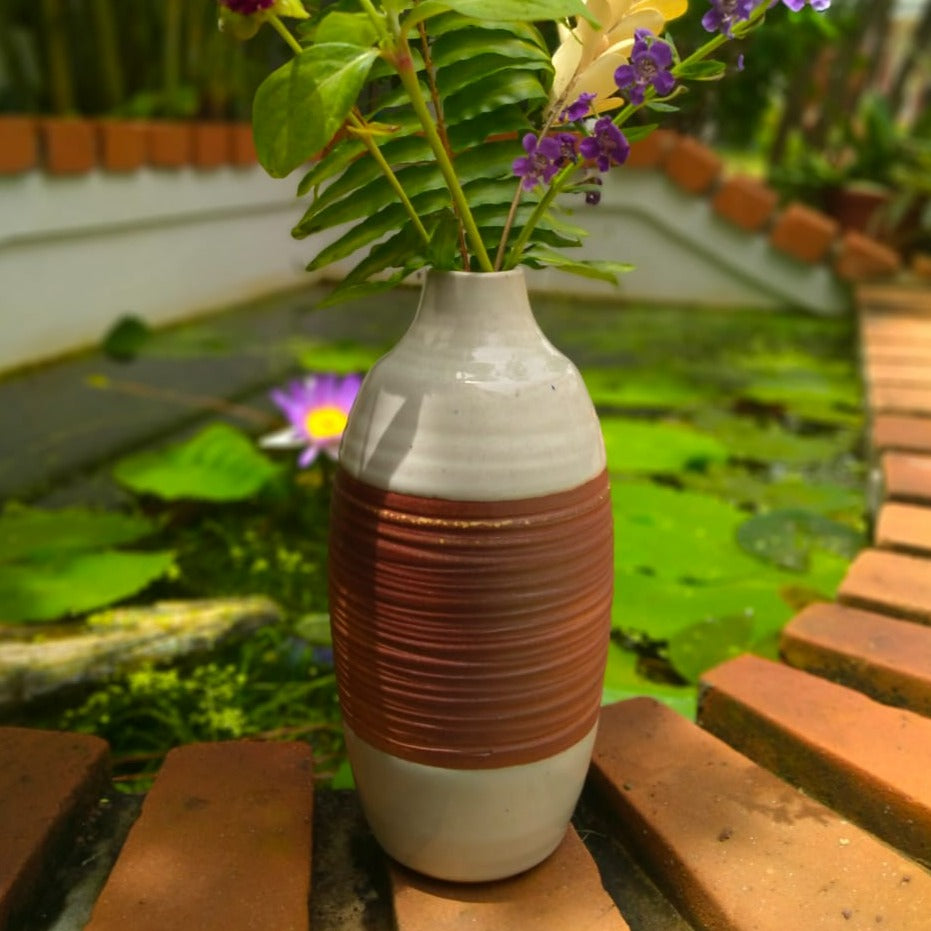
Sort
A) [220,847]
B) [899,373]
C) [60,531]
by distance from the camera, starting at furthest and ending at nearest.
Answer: [899,373]
[60,531]
[220,847]

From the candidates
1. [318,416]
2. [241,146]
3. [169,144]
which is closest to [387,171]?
[318,416]

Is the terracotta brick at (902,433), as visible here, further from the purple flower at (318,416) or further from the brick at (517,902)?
the brick at (517,902)

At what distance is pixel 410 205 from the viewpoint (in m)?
A: 0.56

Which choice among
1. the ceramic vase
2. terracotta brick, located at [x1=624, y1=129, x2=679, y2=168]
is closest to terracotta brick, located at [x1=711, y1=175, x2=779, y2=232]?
terracotta brick, located at [x1=624, y1=129, x2=679, y2=168]

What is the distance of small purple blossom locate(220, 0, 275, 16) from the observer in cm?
44

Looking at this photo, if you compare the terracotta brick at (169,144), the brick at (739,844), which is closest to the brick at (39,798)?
the brick at (739,844)

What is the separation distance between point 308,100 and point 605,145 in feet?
0.54

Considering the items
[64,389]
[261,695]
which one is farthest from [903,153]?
[261,695]

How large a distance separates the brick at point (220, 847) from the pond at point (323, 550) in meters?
0.09

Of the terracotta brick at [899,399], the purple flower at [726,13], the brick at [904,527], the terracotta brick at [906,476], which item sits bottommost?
the terracotta brick at [899,399]

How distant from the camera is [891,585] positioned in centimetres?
98

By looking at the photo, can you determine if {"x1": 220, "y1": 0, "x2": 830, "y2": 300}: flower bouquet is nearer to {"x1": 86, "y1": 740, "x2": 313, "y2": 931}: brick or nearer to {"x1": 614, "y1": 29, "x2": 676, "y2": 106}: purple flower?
{"x1": 614, "y1": 29, "x2": 676, "y2": 106}: purple flower

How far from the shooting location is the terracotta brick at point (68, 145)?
2160 millimetres

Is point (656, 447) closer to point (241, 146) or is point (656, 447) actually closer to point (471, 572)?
point (471, 572)
